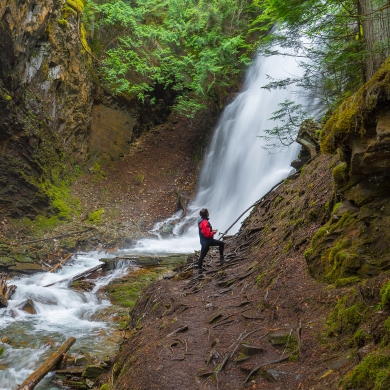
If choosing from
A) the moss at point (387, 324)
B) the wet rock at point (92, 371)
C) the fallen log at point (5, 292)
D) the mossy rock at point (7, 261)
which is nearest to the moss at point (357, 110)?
the moss at point (387, 324)

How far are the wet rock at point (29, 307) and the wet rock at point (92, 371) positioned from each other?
3777 millimetres

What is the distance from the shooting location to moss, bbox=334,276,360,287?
152 inches

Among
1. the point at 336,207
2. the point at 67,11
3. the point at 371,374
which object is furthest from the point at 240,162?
the point at 371,374

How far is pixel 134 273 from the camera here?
10938mm

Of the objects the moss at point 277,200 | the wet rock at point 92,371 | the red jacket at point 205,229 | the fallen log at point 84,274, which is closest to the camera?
the wet rock at point 92,371

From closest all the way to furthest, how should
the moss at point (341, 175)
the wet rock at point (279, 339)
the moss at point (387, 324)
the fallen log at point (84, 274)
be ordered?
the moss at point (387, 324) → the wet rock at point (279, 339) → the moss at point (341, 175) → the fallen log at point (84, 274)

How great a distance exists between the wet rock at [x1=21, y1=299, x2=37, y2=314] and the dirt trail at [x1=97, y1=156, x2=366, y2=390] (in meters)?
2.90

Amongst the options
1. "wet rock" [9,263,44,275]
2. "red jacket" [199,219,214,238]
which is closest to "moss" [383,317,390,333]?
"red jacket" [199,219,214,238]

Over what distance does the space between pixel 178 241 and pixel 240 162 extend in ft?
16.7

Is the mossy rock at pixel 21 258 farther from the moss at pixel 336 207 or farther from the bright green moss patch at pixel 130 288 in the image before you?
the moss at pixel 336 207

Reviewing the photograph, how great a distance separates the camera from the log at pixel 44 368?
213 inches

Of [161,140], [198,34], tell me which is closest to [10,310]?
[161,140]

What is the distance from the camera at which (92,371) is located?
18.3ft

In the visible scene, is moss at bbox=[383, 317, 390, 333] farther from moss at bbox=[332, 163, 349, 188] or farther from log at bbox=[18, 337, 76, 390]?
log at bbox=[18, 337, 76, 390]
